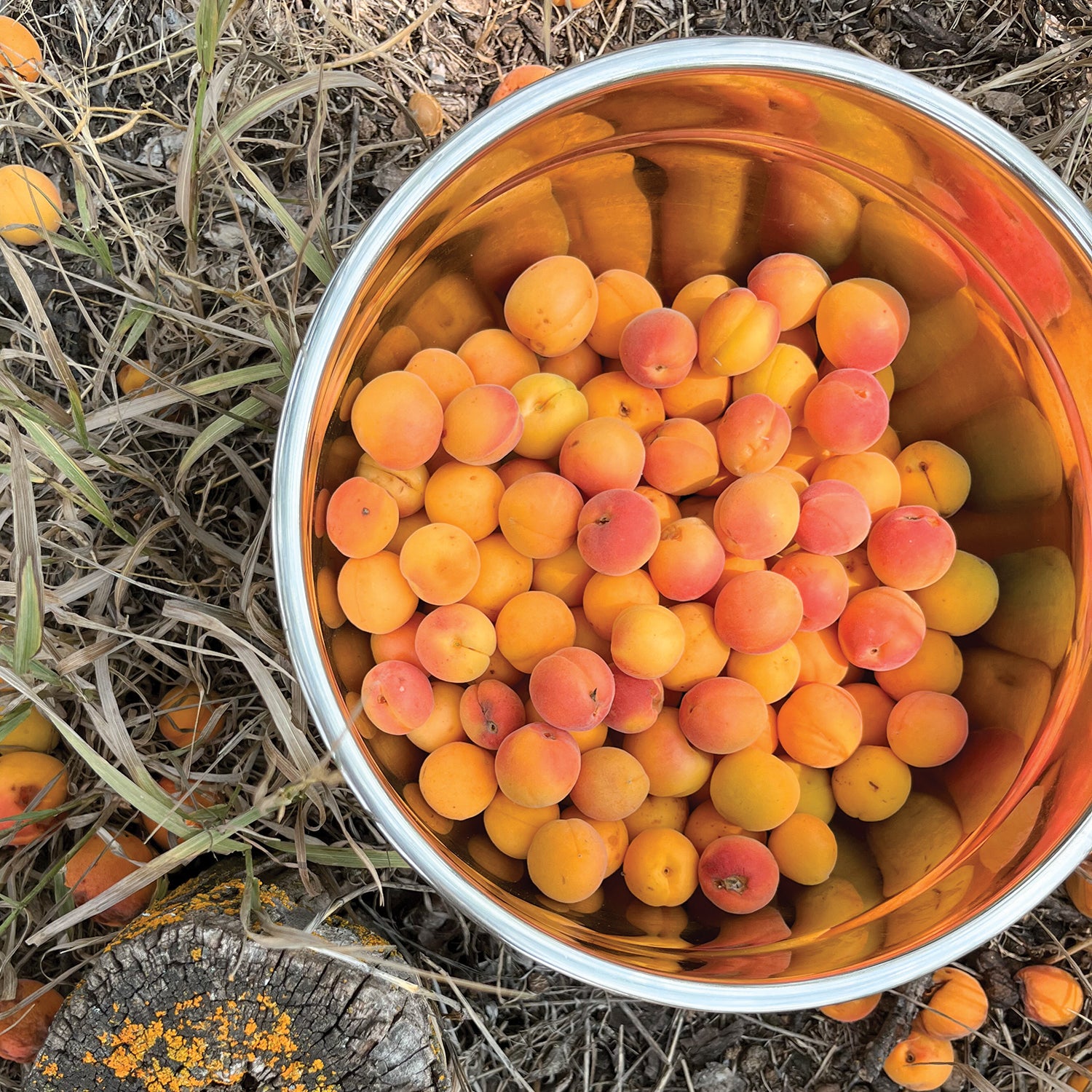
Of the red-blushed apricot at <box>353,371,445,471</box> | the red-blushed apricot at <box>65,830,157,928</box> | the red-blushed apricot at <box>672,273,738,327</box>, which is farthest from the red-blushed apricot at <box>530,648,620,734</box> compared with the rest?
the red-blushed apricot at <box>65,830,157,928</box>

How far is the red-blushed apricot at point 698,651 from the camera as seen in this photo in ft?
4.71

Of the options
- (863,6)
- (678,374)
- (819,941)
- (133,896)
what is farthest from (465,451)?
(863,6)

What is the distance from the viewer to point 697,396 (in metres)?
1.53

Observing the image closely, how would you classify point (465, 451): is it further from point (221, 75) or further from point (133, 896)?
point (133, 896)

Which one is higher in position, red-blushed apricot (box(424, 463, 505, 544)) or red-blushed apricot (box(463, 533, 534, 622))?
red-blushed apricot (box(424, 463, 505, 544))

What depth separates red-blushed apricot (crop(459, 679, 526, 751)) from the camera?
1.37m

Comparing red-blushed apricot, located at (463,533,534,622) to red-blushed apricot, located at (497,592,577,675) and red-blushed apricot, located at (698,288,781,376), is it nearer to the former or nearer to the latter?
red-blushed apricot, located at (497,592,577,675)

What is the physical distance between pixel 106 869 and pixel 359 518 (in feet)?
2.83

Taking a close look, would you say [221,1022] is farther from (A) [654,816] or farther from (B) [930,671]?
(B) [930,671]

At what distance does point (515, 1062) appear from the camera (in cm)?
177

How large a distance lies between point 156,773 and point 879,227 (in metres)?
1.59

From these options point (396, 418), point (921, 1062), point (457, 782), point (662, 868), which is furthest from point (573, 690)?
point (921, 1062)

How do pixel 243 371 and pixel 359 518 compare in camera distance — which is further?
pixel 243 371

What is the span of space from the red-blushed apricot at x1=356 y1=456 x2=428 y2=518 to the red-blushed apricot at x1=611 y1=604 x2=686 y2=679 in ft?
1.20
